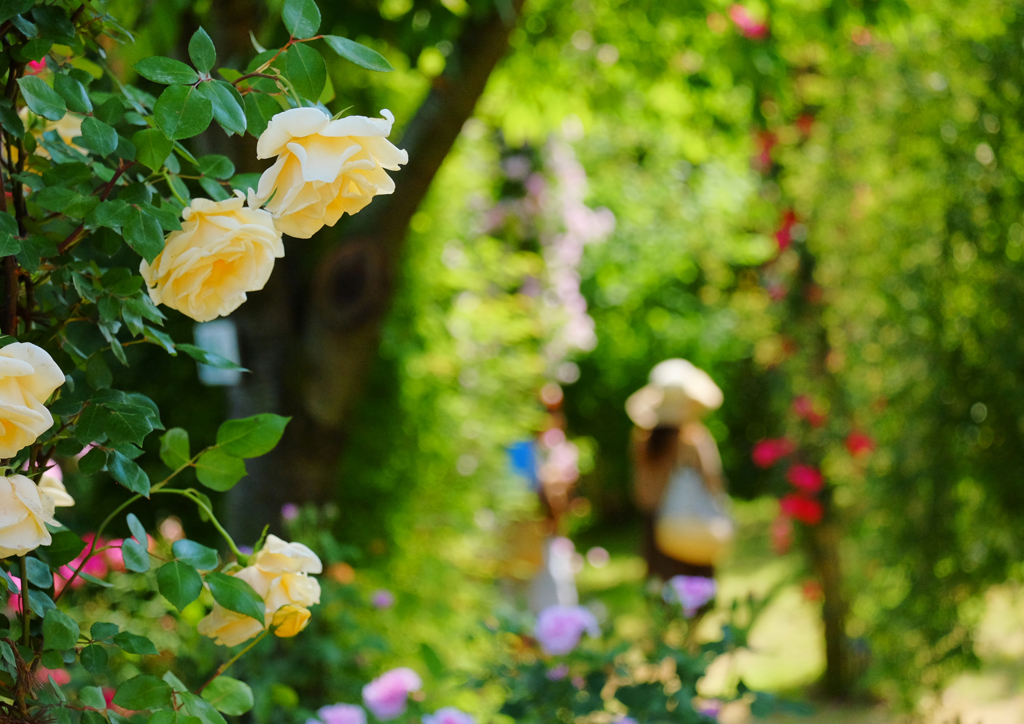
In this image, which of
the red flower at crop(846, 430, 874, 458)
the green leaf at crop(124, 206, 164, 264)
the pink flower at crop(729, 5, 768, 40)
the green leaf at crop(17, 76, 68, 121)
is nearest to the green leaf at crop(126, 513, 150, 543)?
the green leaf at crop(124, 206, 164, 264)

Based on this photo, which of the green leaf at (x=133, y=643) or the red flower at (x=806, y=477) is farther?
the red flower at (x=806, y=477)

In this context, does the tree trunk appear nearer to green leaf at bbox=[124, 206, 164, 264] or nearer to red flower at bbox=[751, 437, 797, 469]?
green leaf at bbox=[124, 206, 164, 264]

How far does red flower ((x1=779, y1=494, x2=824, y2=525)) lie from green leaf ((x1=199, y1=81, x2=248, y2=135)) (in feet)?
13.5

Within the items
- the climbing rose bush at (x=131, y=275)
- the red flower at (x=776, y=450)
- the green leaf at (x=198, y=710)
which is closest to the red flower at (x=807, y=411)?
the red flower at (x=776, y=450)

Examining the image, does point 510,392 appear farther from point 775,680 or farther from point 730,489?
point 730,489

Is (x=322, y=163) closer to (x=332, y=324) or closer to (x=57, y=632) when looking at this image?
(x=57, y=632)

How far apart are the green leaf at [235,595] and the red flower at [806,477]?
3.86m

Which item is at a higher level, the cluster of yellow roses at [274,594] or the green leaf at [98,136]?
the green leaf at [98,136]

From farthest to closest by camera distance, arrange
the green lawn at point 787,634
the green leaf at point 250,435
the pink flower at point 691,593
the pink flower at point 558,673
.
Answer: the green lawn at point 787,634 < the pink flower at point 691,593 < the pink flower at point 558,673 < the green leaf at point 250,435

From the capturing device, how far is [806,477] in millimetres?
4379

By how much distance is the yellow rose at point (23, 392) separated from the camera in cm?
66

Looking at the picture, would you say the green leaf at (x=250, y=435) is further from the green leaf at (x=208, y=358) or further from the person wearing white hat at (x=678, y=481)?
the person wearing white hat at (x=678, y=481)

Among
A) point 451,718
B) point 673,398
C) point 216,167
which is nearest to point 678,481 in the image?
point 673,398

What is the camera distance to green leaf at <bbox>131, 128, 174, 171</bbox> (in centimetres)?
75
